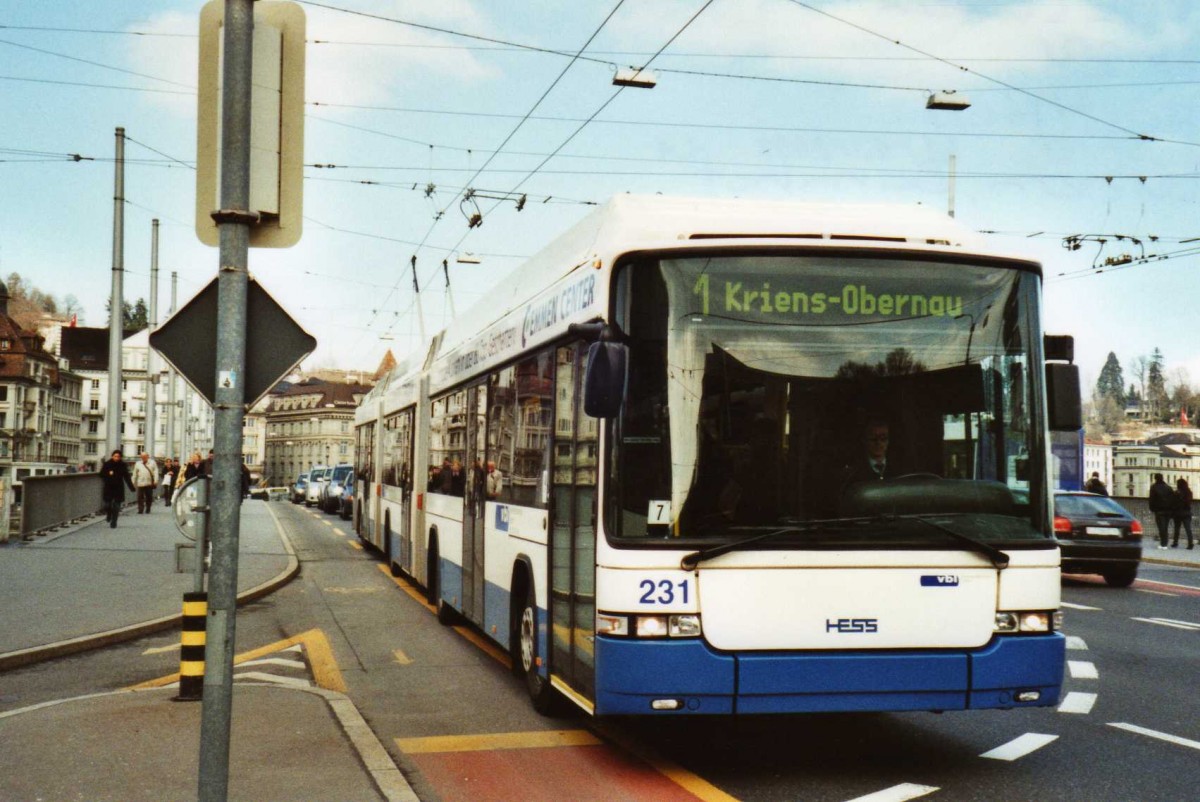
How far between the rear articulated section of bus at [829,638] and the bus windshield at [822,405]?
0.71 feet

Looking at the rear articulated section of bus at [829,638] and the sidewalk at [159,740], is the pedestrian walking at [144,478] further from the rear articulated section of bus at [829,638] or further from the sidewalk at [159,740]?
the rear articulated section of bus at [829,638]

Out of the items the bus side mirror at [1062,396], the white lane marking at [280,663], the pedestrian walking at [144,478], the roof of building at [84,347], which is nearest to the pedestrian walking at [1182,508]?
the pedestrian walking at [144,478]

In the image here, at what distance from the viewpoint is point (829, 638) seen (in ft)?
22.5

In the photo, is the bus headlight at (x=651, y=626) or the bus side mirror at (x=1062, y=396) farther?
the bus side mirror at (x=1062, y=396)

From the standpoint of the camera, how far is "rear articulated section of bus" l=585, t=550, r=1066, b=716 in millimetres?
6695

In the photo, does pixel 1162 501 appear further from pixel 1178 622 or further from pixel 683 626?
pixel 683 626

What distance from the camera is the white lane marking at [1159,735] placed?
807 cm

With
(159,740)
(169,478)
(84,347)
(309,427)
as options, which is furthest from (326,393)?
(159,740)

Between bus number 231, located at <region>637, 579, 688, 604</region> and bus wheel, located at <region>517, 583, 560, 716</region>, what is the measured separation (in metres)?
2.02

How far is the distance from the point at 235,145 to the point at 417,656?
→ 288 inches

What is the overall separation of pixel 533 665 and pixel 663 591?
2457 millimetres

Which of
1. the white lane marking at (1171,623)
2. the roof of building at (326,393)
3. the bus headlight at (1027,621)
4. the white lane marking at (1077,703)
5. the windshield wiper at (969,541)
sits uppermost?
the roof of building at (326,393)

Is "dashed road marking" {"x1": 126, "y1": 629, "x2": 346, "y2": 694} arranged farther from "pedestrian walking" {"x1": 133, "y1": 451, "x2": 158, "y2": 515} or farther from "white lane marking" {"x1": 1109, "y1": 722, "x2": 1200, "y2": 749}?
"pedestrian walking" {"x1": 133, "y1": 451, "x2": 158, "y2": 515}

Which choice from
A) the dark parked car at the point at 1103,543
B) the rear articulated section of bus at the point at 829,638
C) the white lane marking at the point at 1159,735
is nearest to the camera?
the rear articulated section of bus at the point at 829,638
